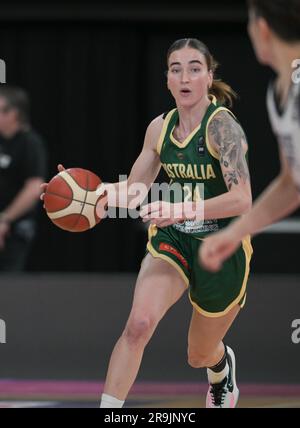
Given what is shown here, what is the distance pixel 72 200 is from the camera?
6.12 m

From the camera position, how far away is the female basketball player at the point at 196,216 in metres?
5.88

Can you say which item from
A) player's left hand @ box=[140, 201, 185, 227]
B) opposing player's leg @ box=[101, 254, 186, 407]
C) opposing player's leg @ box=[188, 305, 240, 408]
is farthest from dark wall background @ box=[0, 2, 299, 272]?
player's left hand @ box=[140, 201, 185, 227]

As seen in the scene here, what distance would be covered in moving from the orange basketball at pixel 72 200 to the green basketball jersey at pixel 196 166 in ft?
1.43

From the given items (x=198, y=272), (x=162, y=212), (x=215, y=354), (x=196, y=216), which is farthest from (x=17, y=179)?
(x=162, y=212)

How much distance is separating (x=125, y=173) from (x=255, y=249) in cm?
138

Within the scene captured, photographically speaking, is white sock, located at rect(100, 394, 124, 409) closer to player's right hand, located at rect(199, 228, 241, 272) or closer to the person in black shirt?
player's right hand, located at rect(199, 228, 241, 272)

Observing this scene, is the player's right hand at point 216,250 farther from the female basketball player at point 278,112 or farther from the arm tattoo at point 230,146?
the arm tattoo at point 230,146

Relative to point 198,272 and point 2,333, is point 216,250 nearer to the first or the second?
point 198,272

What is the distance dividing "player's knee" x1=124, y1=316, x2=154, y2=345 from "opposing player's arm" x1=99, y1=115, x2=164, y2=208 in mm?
757

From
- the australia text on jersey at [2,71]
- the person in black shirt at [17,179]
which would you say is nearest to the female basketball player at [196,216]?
the person in black shirt at [17,179]

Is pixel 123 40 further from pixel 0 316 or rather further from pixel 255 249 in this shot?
pixel 0 316

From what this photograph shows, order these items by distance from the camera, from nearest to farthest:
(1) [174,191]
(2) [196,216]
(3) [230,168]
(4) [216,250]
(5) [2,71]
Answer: (4) [216,250] < (2) [196,216] < (3) [230,168] < (1) [174,191] < (5) [2,71]

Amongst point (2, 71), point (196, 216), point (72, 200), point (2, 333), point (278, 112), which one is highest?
point (2, 71)

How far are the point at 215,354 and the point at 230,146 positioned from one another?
1.31 m
